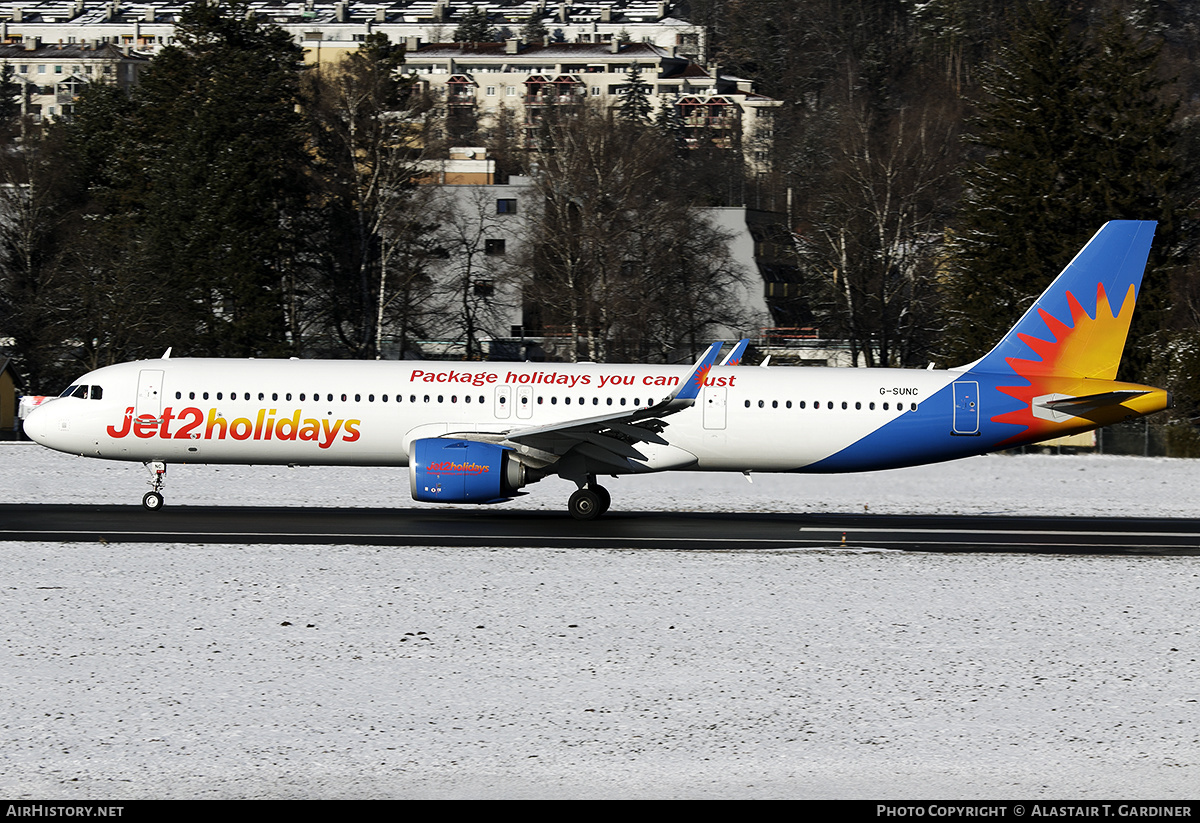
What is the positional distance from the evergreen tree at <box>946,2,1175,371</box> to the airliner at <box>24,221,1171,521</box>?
27626 millimetres

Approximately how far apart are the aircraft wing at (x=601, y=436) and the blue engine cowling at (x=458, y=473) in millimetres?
798

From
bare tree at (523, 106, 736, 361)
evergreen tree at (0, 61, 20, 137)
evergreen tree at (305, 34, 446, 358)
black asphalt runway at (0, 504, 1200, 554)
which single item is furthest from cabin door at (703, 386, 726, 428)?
evergreen tree at (0, 61, 20, 137)

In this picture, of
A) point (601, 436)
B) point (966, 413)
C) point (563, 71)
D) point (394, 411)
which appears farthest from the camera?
point (563, 71)

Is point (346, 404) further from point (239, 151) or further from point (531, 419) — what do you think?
point (239, 151)

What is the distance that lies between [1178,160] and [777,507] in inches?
1503

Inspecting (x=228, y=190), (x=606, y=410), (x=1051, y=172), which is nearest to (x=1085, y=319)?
(x=606, y=410)

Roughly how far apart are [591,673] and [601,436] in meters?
12.4

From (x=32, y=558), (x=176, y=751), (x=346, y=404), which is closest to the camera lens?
(x=176, y=751)

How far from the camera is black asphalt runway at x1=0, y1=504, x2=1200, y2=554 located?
22359 millimetres

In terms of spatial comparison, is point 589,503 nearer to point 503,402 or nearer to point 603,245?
point 503,402

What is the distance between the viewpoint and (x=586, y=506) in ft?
84.7

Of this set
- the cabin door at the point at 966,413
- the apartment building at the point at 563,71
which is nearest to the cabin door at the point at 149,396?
the cabin door at the point at 966,413

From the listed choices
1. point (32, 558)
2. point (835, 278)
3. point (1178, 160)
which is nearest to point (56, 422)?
point (32, 558)

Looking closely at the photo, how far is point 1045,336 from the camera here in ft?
89.9
